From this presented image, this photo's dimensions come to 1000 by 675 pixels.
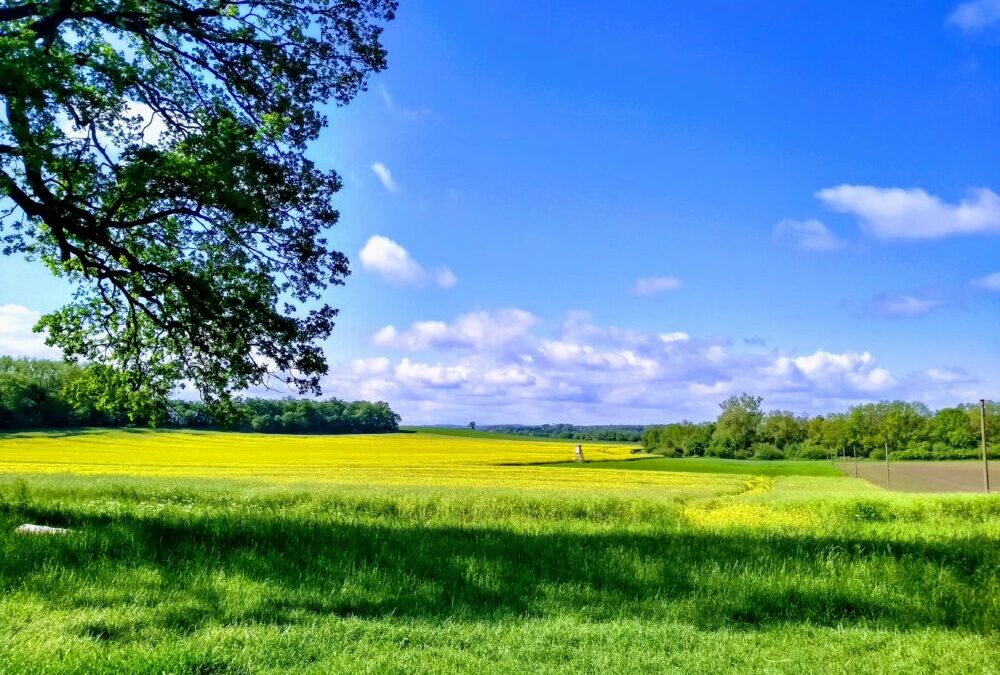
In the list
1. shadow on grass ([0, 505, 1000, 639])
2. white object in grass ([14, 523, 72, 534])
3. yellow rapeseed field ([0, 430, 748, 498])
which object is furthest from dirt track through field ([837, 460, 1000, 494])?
white object in grass ([14, 523, 72, 534])

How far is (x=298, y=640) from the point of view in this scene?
6367 millimetres

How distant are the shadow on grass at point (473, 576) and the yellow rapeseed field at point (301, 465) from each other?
1299 inches

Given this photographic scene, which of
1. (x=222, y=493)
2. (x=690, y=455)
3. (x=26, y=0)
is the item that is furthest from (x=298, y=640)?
(x=690, y=455)

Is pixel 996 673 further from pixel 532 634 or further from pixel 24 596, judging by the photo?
pixel 24 596

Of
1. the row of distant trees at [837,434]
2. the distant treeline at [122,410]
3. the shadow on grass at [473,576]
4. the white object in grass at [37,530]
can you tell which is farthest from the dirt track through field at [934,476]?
the white object in grass at [37,530]

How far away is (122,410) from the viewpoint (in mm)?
22016

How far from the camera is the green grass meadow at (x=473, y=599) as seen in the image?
6120 mm

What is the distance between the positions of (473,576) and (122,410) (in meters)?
17.5

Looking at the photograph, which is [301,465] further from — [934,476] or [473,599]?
[934,476]

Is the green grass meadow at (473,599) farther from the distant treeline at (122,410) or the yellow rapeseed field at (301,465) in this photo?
the yellow rapeseed field at (301,465)

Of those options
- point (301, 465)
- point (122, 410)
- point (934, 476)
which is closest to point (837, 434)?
point (934, 476)

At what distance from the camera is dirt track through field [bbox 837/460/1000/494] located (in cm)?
6437

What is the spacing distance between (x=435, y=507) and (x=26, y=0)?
20.0m

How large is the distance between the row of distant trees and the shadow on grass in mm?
116448
